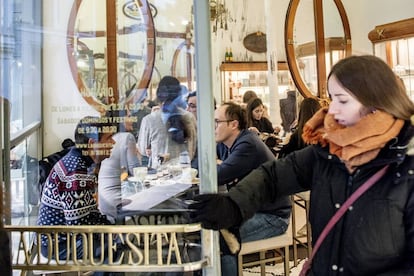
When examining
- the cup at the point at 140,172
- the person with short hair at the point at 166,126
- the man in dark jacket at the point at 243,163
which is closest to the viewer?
the person with short hair at the point at 166,126

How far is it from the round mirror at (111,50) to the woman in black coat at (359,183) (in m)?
0.86

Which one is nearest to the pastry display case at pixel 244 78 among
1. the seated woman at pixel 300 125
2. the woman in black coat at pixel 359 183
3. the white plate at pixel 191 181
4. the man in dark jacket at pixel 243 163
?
the seated woman at pixel 300 125

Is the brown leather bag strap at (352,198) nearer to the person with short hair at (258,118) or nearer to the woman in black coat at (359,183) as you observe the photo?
the woman in black coat at (359,183)

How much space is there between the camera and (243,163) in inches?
103

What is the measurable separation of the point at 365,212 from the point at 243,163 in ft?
4.56

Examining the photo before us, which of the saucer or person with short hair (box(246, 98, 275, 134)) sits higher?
person with short hair (box(246, 98, 275, 134))

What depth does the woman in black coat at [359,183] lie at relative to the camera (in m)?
1.22

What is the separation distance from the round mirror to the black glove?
0.77 meters

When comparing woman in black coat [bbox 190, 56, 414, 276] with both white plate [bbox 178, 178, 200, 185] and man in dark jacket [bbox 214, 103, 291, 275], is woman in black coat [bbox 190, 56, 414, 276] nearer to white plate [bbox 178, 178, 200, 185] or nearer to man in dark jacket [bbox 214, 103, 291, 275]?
white plate [bbox 178, 178, 200, 185]

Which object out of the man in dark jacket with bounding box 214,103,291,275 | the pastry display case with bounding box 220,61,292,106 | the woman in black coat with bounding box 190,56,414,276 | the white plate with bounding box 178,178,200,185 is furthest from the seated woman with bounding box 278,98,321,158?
the pastry display case with bounding box 220,61,292,106

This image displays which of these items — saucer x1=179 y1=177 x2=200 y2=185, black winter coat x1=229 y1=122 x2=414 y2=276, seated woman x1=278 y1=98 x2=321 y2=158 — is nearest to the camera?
black winter coat x1=229 y1=122 x2=414 y2=276

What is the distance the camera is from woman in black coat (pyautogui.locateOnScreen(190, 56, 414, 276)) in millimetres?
1222

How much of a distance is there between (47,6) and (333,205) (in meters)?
2.65

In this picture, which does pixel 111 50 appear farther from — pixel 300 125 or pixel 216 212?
pixel 300 125
